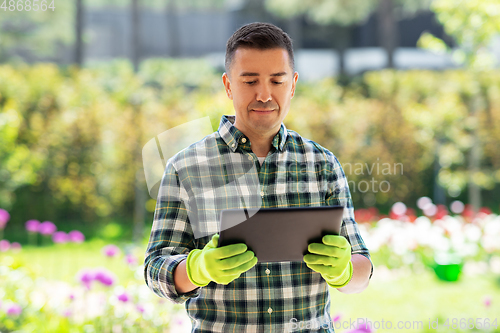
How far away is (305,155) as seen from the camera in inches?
45.9

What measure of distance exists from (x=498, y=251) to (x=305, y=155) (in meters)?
2.68

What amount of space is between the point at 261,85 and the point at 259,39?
0.36ft

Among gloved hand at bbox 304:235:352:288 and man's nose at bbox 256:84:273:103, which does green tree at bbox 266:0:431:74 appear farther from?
gloved hand at bbox 304:235:352:288

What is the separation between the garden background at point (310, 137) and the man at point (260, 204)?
2.13 meters

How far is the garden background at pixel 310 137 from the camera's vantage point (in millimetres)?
3328

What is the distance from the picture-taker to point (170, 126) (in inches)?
156

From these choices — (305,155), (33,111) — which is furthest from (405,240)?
(33,111)

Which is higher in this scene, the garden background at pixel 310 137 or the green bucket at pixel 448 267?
the garden background at pixel 310 137

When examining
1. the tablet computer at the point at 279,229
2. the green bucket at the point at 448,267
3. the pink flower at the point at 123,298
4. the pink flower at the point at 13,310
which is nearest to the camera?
the tablet computer at the point at 279,229

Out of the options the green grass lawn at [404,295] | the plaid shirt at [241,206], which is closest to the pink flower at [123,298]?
the green grass lawn at [404,295]

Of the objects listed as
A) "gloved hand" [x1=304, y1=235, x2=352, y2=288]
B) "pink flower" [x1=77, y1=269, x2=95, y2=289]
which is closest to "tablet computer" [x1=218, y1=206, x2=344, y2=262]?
"gloved hand" [x1=304, y1=235, x2=352, y2=288]

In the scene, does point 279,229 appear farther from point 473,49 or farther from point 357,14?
point 357,14

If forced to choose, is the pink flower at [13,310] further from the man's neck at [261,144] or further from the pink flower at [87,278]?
the man's neck at [261,144]

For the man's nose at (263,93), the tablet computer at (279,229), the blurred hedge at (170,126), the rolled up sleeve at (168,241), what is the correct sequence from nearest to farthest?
the tablet computer at (279,229)
the rolled up sleeve at (168,241)
the man's nose at (263,93)
the blurred hedge at (170,126)
